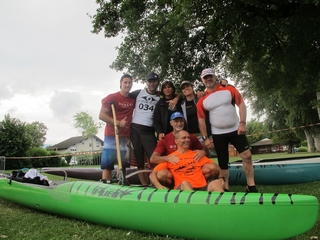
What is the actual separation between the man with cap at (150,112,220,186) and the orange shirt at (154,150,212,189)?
4cm

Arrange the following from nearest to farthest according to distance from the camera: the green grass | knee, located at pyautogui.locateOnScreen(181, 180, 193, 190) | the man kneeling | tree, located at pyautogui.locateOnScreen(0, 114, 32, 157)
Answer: the green grass, knee, located at pyautogui.locateOnScreen(181, 180, 193, 190), the man kneeling, tree, located at pyautogui.locateOnScreen(0, 114, 32, 157)

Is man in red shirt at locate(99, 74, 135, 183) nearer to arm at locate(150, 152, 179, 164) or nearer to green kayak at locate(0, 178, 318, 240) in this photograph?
green kayak at locate(0, 178, 318, 240)

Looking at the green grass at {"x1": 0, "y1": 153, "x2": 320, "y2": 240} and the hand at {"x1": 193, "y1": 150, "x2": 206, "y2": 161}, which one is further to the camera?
the hand at {"x1": 193, "y1": 150, "x2": 206, "y2": 161}

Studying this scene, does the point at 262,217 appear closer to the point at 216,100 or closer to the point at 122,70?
the point at 216,100

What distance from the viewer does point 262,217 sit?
7.01 feet

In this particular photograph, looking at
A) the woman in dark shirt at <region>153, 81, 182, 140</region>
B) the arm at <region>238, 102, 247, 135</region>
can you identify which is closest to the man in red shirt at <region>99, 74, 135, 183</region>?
the woman in dark shirt at <region>153, 81, 182, 140</region>

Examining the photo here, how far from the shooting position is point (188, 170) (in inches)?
122

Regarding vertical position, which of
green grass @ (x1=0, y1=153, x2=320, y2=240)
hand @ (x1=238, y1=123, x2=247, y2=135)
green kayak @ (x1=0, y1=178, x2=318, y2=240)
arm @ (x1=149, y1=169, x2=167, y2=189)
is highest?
hand @ (x1=238, y1=123, x2=247, y2=135)

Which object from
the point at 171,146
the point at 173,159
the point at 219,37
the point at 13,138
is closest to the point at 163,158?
the point at 173,159

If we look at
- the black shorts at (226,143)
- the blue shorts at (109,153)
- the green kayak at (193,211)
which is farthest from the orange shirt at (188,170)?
the blue shorts at (109,153)

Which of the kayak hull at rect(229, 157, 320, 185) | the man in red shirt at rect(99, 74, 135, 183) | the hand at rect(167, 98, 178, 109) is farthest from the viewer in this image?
the kayak hull at rect(229, 157, 320, 185)

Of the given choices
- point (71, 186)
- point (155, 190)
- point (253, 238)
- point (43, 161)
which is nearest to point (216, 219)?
point (253, 238)

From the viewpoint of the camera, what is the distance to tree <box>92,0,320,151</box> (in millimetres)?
5738

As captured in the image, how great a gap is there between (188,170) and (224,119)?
1.04 m
